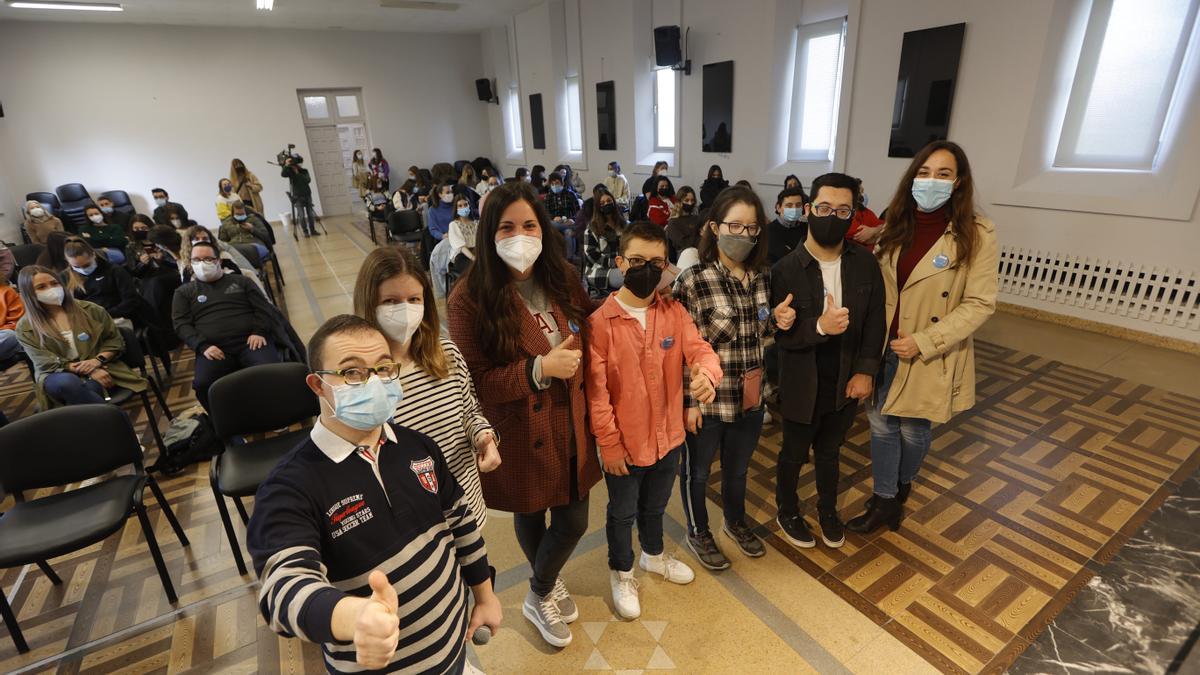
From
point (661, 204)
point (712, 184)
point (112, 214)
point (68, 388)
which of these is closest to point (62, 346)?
point (68, 388)

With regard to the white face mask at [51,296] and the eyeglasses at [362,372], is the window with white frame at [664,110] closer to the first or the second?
the white face mask at [51,296]

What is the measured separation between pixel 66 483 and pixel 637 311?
263 cm

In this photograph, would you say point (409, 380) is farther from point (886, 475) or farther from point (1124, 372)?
point (1124, 372)

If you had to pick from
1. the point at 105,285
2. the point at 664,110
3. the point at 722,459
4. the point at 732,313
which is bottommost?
the point at 722,459

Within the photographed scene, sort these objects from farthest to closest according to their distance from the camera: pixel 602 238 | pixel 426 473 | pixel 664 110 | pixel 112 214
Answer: pixel 664 110 < pixel 112 214 < pixel 602 238 < pixel 426 473

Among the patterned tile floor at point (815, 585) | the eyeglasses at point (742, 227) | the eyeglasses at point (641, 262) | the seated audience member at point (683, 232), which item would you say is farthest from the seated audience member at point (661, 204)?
the eyeglasses at point (641, 262)

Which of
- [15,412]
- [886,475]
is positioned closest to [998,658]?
[886,475]

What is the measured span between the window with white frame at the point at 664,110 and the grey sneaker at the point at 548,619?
890 centimetres

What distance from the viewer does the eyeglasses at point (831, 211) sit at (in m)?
2.04

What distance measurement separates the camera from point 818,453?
2453mm

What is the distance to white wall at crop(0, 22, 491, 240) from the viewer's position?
11156mm

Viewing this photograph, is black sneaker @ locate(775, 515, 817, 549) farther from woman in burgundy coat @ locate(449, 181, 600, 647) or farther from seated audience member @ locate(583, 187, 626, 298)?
seated audience member @ locate(583, 187, 626, 298)

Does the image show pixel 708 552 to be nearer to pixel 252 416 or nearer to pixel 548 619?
pixel 548 619

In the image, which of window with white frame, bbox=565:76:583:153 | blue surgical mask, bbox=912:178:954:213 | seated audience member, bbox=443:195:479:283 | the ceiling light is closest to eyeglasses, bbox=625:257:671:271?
blue surgical mask, bbox=912:178:954:213
